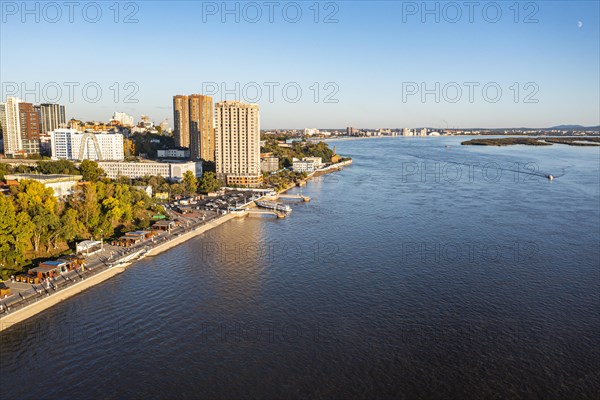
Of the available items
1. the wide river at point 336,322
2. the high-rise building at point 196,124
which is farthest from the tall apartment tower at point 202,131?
the wide river at point 336,322

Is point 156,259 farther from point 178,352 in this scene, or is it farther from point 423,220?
point 423,220

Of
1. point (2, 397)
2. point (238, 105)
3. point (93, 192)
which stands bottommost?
point (2, 397)

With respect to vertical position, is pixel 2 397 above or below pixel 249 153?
below

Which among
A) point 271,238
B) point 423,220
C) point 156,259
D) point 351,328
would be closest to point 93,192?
point 156,259

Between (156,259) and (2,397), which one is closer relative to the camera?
(2,397)

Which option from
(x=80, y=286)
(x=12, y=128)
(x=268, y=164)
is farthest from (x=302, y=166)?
(x=80, y=286)

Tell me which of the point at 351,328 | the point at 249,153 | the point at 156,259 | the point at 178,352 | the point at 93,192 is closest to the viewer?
the point at 178,352
